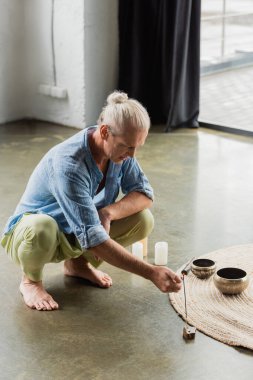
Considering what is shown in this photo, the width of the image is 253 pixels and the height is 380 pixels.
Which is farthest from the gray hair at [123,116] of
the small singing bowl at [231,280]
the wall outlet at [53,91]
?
the wall outlet at [53,91]

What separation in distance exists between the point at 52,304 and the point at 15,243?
0.27 meters

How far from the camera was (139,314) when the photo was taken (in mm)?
2920

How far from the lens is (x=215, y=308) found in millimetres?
2930

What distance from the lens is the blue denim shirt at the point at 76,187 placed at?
2.69m

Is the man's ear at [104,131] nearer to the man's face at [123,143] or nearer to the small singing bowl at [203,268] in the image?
the man's face at [123,143]

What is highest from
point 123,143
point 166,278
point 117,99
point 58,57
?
point 117,99

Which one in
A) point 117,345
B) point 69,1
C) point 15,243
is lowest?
point 117,345

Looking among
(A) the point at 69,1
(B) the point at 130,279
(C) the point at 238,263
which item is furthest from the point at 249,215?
(A) the point at 69,1

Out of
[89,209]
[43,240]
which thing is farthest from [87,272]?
[89,209]

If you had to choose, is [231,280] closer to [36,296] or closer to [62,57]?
[36,296]

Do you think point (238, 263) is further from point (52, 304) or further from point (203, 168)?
point (203, 168)

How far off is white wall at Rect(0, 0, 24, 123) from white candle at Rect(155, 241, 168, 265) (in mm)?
2687

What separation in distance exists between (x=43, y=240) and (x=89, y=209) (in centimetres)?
25

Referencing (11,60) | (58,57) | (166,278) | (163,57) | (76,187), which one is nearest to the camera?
(166,278)
